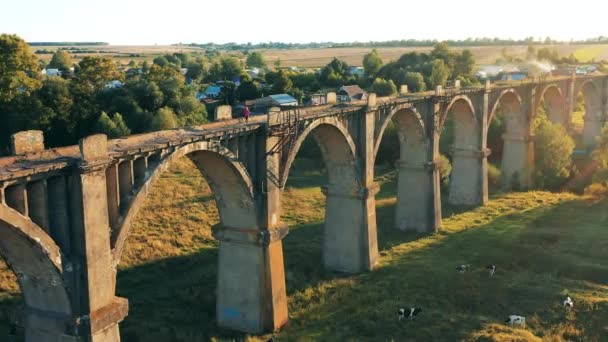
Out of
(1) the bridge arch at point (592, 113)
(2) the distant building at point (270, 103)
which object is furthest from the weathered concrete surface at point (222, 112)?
(1) the bridge arch at point (592, 113)

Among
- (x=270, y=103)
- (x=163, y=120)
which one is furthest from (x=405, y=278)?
(x=163, y=120)

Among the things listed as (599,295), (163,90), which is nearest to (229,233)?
(599,295)

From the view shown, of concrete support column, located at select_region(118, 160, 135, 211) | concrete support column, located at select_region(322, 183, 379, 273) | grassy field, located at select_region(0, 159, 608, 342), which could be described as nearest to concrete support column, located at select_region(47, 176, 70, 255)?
concrete support column, located at select_region(118, 160, 135, 211)

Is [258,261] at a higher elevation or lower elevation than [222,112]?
lower

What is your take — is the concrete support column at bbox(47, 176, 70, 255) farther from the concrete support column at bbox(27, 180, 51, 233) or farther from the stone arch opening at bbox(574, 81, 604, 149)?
the stone arch opening at bbox(574, 81, 604, 149)

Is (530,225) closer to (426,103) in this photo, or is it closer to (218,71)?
(426,103)

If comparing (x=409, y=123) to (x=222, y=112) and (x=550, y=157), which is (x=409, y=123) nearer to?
(x=222, y=112)
